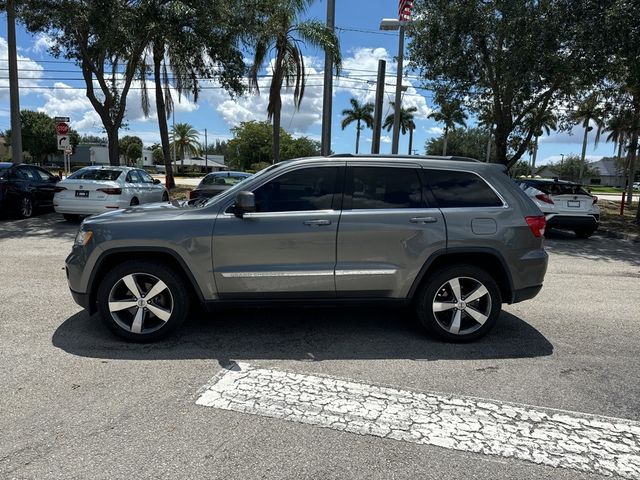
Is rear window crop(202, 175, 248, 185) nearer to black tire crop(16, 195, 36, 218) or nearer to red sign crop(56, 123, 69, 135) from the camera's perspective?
black tire crop(16, 195, 36, 218)

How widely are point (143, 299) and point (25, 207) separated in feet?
35.5

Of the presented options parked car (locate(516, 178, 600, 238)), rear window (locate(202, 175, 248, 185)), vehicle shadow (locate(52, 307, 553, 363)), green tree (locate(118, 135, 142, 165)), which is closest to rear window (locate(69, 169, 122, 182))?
rear window (locate(202, 175, 248, 185))

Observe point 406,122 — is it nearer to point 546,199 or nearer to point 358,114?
point 358,114

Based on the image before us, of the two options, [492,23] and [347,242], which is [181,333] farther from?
[492,23]

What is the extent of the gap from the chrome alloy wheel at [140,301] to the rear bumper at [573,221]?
1045 cm

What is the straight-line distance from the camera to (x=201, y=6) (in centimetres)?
1431

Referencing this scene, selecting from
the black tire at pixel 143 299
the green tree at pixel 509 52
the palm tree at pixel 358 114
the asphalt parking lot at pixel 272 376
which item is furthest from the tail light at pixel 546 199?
the palm tree at pixel 358 114

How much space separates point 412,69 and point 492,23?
12.5 ft

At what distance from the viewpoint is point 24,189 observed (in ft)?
42.0

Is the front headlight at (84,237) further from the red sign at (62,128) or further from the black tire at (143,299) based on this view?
the red sign at (62,128)

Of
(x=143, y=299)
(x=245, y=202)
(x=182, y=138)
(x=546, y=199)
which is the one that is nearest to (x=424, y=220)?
(x=245, y=202)

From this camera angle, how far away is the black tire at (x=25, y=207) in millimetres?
12695

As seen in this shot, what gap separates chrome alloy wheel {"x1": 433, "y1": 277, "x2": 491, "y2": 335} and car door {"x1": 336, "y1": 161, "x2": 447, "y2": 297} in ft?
1.19

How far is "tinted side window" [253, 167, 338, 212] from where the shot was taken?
4.36 m
